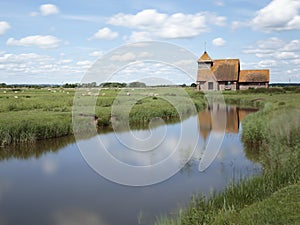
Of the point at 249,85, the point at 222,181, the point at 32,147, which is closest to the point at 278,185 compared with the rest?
the point at 222,181

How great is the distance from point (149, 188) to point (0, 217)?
430cm

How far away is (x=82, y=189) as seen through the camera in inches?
424

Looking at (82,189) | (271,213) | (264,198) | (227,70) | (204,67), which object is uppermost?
(204,67)

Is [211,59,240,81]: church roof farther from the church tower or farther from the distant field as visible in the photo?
the distant field

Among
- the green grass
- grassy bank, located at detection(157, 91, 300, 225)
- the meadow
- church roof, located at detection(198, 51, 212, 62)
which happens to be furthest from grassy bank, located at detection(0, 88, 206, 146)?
church roof, located at detection(198, 51, 212, 62)

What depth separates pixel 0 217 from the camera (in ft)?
28.3

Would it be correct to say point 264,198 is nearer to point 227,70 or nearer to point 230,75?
point 230,75

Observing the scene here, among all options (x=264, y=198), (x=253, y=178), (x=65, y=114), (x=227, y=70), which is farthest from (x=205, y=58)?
(x=264, y=198)

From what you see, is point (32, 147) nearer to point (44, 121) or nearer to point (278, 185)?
point (44, 121)

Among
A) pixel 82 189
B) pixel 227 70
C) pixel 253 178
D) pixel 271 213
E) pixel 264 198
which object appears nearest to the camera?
pixel 271 213

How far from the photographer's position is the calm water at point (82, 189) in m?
8.62

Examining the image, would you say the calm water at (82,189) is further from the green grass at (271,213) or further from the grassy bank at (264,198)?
the green grass at (271,213)

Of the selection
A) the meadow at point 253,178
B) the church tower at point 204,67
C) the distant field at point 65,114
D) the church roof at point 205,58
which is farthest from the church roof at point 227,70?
the meadow at point 253,178

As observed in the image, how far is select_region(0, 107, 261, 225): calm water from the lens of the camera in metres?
8.62
